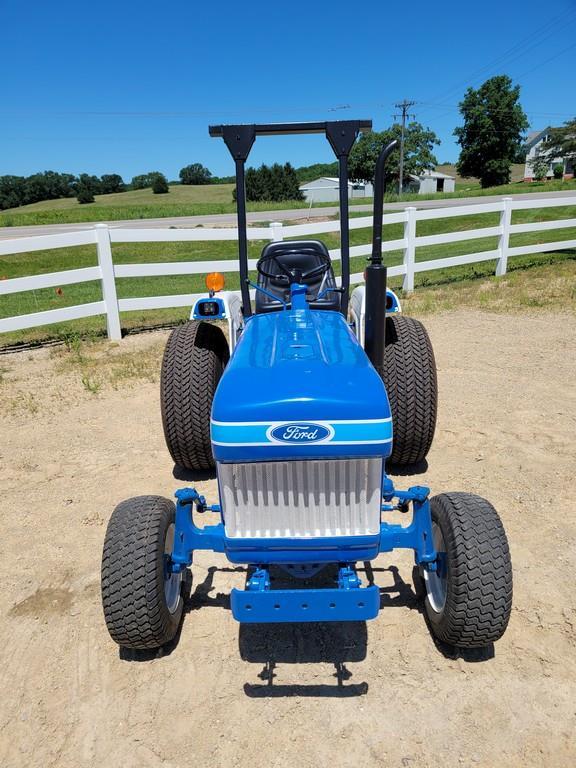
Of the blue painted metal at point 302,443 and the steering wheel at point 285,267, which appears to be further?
the steering wheel at point 285,267

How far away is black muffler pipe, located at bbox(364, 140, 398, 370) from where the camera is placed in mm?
2484

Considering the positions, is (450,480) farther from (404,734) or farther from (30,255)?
(30,255)

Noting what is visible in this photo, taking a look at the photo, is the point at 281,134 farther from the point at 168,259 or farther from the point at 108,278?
the point at 168,259

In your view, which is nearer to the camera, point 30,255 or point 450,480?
point 450,480

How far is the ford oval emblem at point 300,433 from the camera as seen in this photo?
211 cm

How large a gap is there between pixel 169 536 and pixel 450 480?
204 centimetres

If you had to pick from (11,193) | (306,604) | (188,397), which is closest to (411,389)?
(188,397)

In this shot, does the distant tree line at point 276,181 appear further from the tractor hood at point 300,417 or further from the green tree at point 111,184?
the tractor hood at point 300,417

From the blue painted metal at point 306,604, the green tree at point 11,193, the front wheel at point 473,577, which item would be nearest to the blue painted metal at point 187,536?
the blue painted metal at point 306,604

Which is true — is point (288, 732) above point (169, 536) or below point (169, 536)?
below

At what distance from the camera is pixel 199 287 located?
12.0m

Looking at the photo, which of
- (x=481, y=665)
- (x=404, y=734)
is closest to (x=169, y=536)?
(x=404, y=734)

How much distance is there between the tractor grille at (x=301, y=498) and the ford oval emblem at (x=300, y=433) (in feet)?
0.44

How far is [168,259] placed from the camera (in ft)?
57.0
